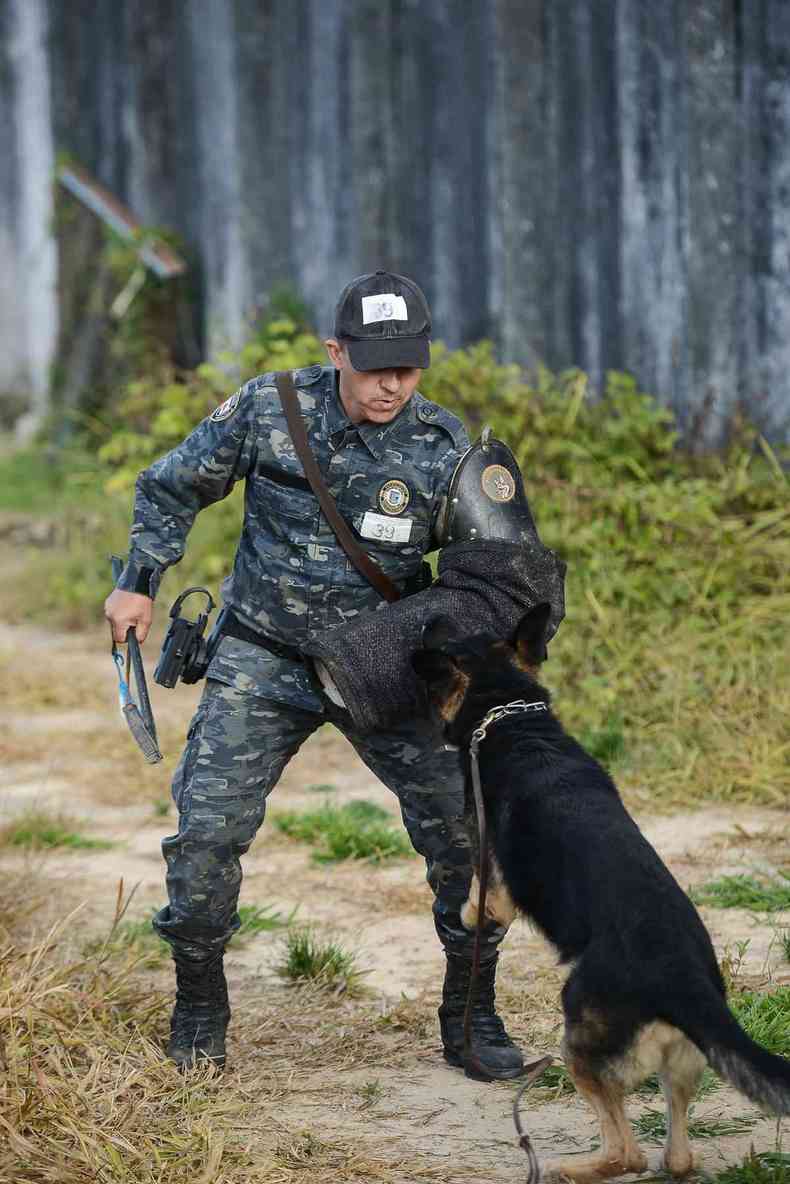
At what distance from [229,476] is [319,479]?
0.91 feet

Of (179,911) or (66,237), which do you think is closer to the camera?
(179,911)

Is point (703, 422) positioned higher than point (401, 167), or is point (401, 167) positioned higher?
point (401, 167)

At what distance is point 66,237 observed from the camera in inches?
560

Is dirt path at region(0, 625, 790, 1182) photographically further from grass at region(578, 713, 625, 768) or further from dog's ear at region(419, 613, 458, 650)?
dog's ear at region(419, 613, 458, 650)

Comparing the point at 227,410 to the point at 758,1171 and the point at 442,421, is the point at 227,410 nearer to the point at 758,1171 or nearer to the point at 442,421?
the point at 442,421

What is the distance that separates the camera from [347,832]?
6168mm

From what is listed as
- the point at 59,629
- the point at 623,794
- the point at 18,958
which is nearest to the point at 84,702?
the point at 59,629

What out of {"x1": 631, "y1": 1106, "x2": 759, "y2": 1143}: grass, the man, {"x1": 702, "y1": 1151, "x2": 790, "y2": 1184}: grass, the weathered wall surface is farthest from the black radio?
the weathered wall surface

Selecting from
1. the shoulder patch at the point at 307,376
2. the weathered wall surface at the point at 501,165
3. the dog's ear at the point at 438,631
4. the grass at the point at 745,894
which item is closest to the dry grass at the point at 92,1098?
the dog's ear at the point at 438,631

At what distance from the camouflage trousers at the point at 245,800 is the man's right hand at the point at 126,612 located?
25 centimetres

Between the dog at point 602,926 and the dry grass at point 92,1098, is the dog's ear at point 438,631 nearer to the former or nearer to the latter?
the dog at point 602,926

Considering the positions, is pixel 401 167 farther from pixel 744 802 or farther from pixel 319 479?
pixel 319 479

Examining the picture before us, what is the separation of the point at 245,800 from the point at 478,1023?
2.83ft

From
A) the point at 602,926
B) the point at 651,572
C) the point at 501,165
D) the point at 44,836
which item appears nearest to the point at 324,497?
the point at 602,926
